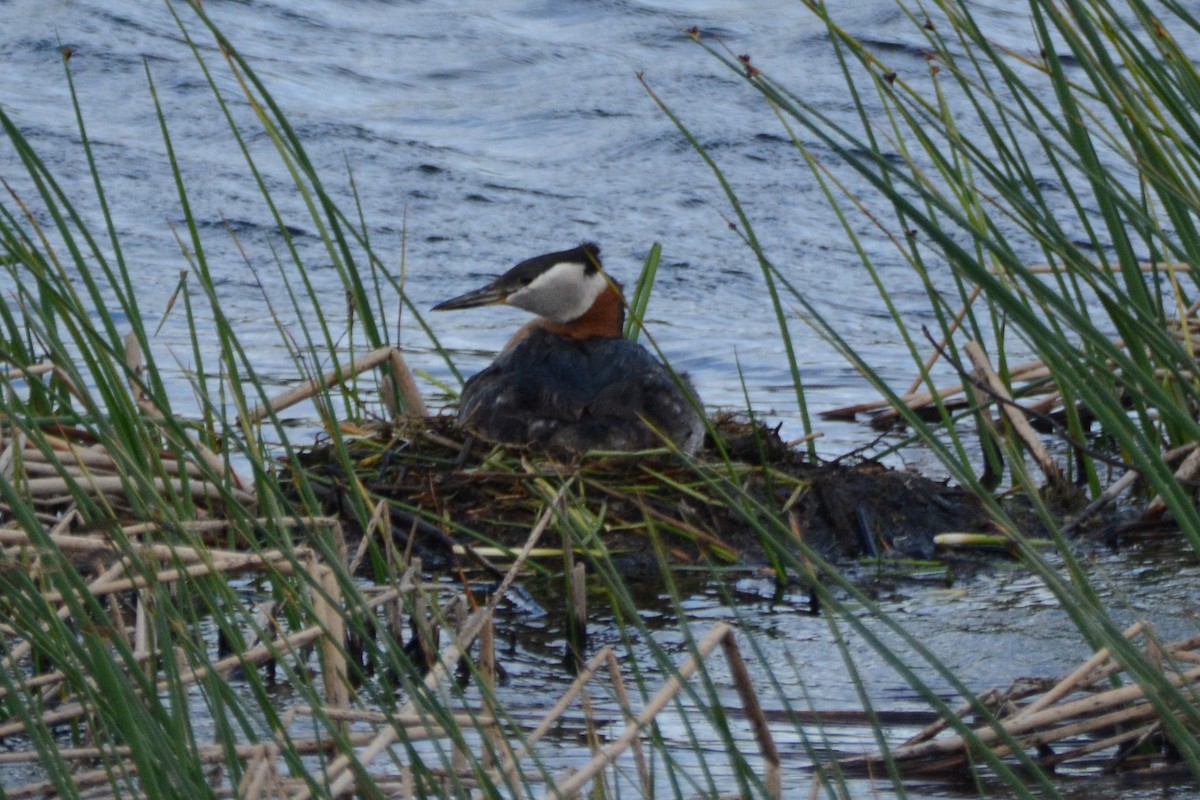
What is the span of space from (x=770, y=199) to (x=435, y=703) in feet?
30.1

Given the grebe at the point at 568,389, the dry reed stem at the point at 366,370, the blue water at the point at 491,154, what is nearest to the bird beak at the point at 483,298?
the grebe at the point at 568,389

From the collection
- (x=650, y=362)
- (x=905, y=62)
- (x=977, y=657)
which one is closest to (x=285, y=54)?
(x=905, y=62)

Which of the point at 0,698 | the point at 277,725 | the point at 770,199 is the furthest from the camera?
the point at 770,199

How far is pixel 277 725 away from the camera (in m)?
2.17

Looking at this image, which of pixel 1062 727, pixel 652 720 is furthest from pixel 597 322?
pixel 652 720

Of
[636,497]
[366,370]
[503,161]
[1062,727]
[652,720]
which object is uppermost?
[652,720]

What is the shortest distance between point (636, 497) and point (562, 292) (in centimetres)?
146

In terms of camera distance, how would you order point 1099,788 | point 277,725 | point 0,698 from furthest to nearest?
point 0,698, point 1099,788, point 277,725

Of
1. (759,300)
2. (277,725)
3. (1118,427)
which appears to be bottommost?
(759,300)

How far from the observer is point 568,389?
5680 millimetres

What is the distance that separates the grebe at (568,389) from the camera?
18.1ft

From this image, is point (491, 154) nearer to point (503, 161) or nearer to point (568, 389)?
point (503, 161)

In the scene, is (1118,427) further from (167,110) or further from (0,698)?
(167,110)

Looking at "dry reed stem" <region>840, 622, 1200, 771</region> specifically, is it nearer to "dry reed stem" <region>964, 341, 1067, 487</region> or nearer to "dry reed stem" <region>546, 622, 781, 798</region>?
"dry reed stem" <region>546, 622, 781, 798</region>
